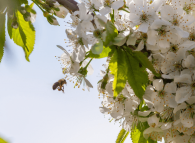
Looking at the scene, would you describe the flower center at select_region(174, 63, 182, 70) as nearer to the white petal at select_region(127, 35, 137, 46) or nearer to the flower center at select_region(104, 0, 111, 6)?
the white petal at select_region(127, 35, 137, 46)

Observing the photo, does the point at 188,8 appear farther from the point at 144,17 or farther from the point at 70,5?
the point at 70,5

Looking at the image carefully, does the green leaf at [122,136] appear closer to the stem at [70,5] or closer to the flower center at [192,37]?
the flower center at [192,37]

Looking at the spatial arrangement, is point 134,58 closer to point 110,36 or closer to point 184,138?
point 110,36

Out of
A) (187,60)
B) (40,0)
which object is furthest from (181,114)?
(40,0)

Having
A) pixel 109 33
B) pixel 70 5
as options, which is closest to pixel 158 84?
pixel 109 33

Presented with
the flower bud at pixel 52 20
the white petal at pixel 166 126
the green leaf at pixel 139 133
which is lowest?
the green leaf at pixel 139 133

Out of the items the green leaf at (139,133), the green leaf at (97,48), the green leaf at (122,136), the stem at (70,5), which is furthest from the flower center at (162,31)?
the green leaf at (122,136)

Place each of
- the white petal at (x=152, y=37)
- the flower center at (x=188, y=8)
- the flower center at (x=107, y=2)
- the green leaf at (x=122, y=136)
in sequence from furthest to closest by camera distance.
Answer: the green leaf at (x=122, y=136) < the flower center at (x=188, y=8) < the flower center at (x=107, y=2) < the white petal at (x=152, y=37)

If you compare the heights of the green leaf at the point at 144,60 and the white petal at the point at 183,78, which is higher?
the green leaf at the point at 144,60
